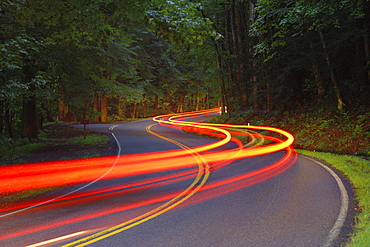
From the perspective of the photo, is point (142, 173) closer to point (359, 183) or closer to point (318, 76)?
point (359, 183)

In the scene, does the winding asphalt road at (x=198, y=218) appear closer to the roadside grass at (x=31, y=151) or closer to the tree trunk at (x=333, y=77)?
the roadside grass at (x=31, y=151)

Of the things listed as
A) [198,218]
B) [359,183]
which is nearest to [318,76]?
[359,183]

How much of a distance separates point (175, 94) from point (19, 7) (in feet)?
174

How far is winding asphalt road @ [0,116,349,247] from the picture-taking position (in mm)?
5223

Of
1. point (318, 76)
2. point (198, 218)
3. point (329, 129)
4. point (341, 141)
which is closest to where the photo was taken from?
point (198, 218)

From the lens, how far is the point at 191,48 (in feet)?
123

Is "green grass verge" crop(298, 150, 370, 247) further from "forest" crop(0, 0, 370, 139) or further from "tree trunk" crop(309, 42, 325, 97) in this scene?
"tree trunk" crop(309, 42, 325, 97)

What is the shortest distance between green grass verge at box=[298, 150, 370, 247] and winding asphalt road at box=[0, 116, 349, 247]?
32 cm

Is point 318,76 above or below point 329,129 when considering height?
above

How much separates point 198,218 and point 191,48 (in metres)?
33.4

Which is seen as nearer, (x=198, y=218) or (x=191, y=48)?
(x=198, y=218)

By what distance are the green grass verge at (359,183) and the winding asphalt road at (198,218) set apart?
1.05 ft

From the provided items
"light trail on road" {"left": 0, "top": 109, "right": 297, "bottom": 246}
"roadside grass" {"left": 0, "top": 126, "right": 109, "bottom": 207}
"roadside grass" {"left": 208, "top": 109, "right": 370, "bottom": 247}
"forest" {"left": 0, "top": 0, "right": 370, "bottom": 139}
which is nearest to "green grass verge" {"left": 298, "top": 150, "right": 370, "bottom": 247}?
"roadside grass" {"left": 208, "top": 109, "right": 370, "bottom": 247}

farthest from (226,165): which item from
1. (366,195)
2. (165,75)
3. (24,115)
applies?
(165,75)
